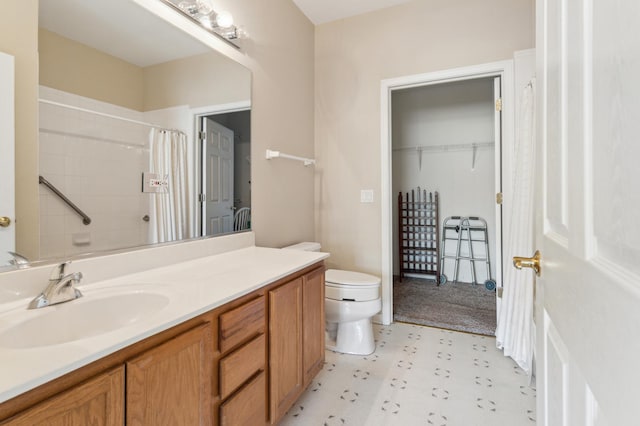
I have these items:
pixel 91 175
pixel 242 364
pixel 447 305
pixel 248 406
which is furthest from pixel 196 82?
pixel 447 305

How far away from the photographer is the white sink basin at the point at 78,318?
80cm

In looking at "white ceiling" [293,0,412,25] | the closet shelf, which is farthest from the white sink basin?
the closet shelf

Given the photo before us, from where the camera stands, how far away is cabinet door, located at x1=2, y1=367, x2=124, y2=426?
0.59m

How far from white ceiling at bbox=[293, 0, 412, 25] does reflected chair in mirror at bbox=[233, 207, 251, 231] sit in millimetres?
1831

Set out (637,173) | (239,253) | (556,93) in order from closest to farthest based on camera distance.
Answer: (637,173) < (556,93) < (239,253)

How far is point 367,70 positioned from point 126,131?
82.2 inches

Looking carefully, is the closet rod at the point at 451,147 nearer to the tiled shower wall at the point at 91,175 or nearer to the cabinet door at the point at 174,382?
the tiled shower wall at the point at 91,175

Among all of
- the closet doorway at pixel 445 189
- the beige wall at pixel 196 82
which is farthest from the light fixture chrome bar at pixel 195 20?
the closet doorway at pixel 445 189

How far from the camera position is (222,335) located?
3.40 feet

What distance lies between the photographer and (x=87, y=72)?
1.15m

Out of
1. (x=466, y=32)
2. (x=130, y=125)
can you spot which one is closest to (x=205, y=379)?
(x=130, y=125)

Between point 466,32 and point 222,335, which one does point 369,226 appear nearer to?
point 466,32

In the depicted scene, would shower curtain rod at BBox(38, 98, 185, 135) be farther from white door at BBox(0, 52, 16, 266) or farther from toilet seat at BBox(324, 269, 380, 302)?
toilet seat at BBox(324, 269, 380, 302)

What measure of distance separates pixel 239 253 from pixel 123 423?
1.09 metres
